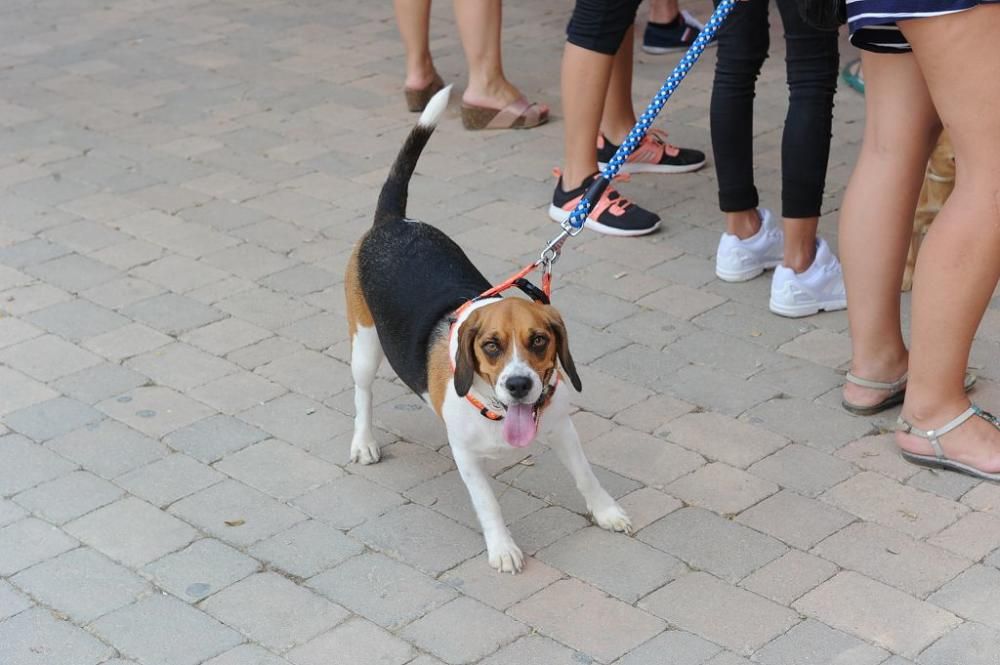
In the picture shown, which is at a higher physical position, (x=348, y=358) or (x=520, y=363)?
(x=520, y=363)

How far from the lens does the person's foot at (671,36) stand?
25.6 ft

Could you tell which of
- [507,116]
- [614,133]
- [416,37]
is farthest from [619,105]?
[416,37]

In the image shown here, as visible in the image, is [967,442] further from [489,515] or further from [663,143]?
[663,143]

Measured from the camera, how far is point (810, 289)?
15.9 ft

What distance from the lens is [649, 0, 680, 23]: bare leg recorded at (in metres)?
7.82

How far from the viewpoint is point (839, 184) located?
5.91 meters

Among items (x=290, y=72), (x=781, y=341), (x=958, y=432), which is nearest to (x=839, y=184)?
(x=781, y=341)

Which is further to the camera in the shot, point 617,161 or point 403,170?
point 403,170

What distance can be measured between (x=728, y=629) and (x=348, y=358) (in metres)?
1.87

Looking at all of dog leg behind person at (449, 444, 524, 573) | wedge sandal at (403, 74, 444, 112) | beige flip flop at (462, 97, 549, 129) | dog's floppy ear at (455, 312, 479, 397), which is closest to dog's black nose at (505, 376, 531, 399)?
dog's floppy ear at (455, 312, 479, 397)

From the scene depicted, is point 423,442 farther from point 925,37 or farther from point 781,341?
point 925,37

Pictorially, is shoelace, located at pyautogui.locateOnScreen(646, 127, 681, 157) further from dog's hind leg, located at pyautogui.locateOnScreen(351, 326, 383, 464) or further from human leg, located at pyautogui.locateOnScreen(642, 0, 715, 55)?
dog's hind leg, located at pyautogui.locateOnScreen(351, 326, 383, 464)

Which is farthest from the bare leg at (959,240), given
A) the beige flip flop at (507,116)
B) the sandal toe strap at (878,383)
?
the beige flip flop at (507,116)

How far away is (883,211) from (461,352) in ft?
4.75
